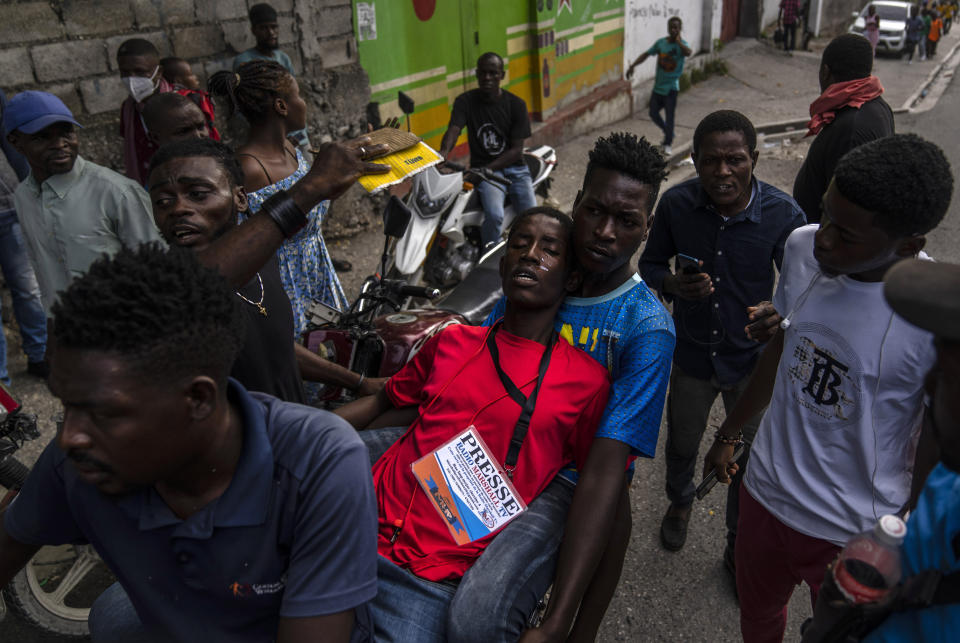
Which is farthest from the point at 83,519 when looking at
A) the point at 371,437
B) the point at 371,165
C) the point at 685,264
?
the point at 685,264

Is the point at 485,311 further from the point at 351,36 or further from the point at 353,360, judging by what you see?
the point at 351,36

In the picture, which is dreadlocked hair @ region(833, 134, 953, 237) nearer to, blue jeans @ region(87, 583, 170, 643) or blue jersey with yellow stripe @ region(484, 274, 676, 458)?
blue jersey with yellow stripe @ region(484, 274, 676, 458)

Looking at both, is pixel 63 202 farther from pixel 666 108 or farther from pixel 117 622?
pixel 666 108

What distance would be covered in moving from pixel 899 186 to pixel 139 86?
459 cm

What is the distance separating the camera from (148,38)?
17.3 feet

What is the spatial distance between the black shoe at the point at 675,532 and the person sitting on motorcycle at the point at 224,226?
183cm

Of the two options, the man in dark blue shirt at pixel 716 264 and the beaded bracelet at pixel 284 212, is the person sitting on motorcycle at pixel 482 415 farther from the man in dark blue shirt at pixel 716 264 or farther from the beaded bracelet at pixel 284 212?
the man in dark blue shirt at pixel 716 264

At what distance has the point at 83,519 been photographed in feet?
4.90

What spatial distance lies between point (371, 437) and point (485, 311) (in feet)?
5.62

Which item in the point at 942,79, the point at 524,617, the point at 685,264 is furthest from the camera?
the point at 942,79

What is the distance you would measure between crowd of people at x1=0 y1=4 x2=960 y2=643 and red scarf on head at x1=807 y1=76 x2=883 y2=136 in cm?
143

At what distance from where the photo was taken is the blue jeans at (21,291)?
4.31 metres

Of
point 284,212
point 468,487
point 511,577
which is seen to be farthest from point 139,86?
point 511,577

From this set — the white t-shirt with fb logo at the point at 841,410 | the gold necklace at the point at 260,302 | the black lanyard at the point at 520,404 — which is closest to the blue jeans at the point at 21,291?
the gold necklace at the point at 260,302
